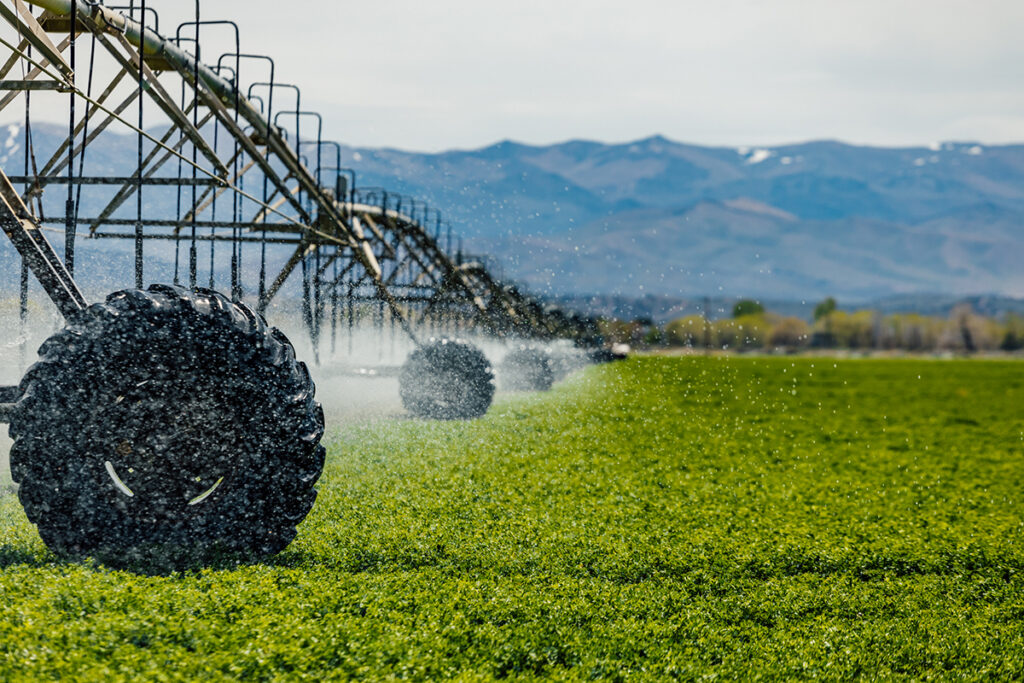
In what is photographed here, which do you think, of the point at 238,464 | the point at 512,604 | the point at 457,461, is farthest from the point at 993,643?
the point at 457,461

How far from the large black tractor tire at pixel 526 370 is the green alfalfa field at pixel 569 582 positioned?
9.67 metres

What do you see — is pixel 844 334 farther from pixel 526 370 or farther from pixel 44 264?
pixel 44 264

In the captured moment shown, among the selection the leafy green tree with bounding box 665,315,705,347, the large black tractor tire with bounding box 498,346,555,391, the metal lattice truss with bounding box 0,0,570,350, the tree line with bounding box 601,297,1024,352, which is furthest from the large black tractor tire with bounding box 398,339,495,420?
the tree line with bounding box 601,297,1024,352

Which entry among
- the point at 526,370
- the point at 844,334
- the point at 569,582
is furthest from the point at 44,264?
the point at 844,334

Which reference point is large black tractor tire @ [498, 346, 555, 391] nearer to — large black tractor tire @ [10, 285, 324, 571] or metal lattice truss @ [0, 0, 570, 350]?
metal lattice truss @ [0, 0, 570, 350]

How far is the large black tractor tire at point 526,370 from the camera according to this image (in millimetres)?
20125

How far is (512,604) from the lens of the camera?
187 inches

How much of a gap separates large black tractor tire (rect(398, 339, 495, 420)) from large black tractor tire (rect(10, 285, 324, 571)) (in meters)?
7.93

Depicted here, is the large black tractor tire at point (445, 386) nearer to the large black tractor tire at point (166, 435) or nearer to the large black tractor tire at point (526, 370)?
the large black tractor tire at point (526, 370)

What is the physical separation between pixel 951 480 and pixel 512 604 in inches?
252

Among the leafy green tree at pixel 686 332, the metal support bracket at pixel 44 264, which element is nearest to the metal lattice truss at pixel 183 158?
the metal support bracket at pixel 44 264

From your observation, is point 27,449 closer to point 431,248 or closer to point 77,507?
point 77,507

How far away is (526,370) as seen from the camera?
795 inches

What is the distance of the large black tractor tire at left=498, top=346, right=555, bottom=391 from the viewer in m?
20.1
